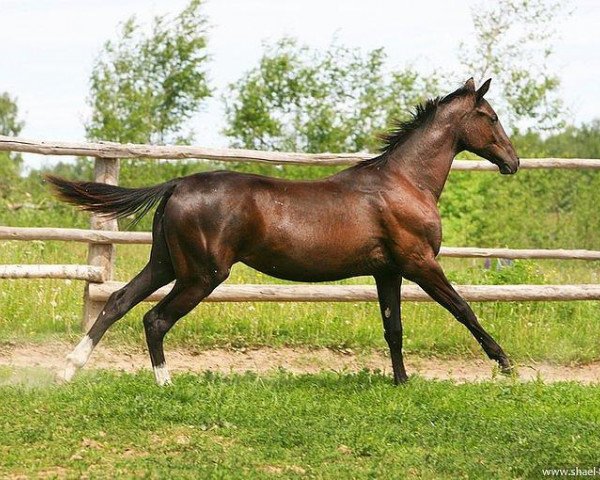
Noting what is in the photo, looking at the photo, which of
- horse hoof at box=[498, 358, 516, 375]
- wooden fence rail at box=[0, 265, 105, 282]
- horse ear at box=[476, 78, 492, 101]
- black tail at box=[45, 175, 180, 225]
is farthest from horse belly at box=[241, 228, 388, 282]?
wooden fence rail at box=[0, 265, 105, 282]

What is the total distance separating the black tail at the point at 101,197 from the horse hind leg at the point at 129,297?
1.00ft

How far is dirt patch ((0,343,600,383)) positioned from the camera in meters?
8.38

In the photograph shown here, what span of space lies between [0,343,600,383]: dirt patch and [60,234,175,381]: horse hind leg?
3.31ft

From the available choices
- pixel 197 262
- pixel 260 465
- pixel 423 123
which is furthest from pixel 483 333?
pixel 260 465

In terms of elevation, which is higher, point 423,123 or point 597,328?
point 423,123

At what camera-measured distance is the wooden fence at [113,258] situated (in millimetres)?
8594

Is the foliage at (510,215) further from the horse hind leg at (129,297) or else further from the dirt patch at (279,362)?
the horse hind leg at (129,297)

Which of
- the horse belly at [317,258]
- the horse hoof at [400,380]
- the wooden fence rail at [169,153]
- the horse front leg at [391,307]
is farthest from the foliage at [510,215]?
the horse belly at [317,258]

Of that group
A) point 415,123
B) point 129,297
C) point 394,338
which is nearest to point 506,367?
point 394,338

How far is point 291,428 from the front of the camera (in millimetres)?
5773

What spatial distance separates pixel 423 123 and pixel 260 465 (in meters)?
3.39

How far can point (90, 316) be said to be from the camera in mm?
8828

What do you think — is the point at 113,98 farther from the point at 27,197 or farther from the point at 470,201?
the point at 470,201

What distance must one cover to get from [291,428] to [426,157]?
8.54 feet
